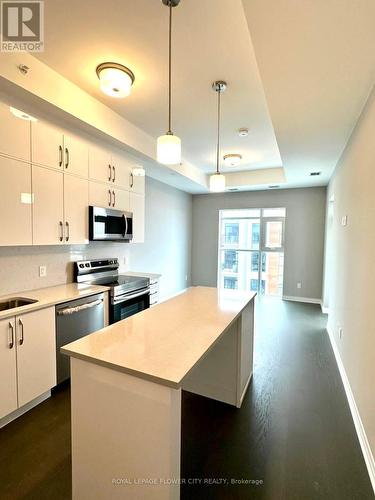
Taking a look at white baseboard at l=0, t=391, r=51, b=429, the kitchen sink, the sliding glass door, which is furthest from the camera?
the sliding glass door

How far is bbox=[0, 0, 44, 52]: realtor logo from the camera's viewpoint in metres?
1.67

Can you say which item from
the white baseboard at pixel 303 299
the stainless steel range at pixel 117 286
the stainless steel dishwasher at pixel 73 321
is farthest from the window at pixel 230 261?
the stainless steel dishwasher at pixel 73 321

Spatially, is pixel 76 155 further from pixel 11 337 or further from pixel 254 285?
pixel 254 285

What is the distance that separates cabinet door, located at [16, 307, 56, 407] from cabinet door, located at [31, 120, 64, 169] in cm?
140

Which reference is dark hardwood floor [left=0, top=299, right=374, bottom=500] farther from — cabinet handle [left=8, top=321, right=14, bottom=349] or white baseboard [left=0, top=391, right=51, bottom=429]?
cabinet handle [left=8, top=321, right=14, bottom=349]

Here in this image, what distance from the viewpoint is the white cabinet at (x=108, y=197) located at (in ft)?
9.85

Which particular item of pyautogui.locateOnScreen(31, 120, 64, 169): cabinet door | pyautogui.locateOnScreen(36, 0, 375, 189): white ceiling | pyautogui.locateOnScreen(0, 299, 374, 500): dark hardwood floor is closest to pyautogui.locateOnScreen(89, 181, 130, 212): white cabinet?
pyautogui.locateOnScreen(31, 120, 64, 169): cabinet door

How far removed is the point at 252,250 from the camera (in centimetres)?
641

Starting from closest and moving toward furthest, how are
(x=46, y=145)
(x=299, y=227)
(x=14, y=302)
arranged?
1. (x=14, y=302)
2. (x=46, y=145)
3. (x=299, y=227)

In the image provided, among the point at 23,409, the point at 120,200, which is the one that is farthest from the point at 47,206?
the point at 23,409

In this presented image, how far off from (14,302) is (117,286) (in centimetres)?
100

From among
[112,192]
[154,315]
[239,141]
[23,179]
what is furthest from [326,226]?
[23,179]

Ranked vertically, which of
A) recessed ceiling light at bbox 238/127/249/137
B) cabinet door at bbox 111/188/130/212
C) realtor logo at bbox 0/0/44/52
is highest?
realtor logo at bbox 0/0/44/52

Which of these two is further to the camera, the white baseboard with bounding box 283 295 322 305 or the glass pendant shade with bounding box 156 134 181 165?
the white baseboard with bounding box 283 295 322 305
